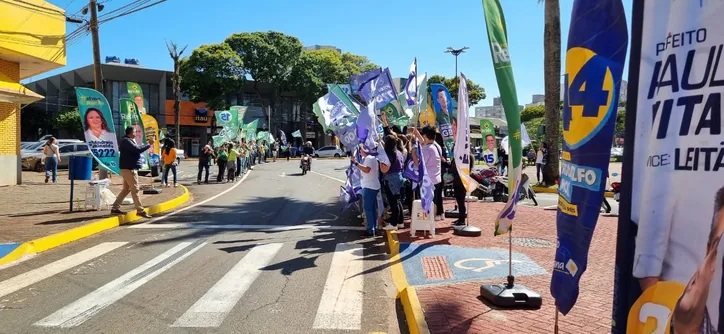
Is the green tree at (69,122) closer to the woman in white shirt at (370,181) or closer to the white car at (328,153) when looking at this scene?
the white car at (328,153)

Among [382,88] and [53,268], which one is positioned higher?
[382,88]

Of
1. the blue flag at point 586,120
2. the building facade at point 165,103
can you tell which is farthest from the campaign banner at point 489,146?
the building facade at point 165,103

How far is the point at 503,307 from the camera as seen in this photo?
4977 mm

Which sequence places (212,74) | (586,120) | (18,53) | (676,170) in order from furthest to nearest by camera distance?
(212,74), (18,53), (586,120), (676,170)

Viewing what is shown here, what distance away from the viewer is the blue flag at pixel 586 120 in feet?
8.62

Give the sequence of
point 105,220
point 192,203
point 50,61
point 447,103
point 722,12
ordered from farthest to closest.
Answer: point 50,61
point 192,203
point 447,103
point 105,220
point 722,12

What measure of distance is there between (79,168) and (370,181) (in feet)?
22.0

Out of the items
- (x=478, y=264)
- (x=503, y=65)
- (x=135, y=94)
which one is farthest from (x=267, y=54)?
(x=503, y=65)

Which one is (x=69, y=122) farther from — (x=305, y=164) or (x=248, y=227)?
(x=248, y=227)

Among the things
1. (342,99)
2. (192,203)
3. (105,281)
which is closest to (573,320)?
(105,281)

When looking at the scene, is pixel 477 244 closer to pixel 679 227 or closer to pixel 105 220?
pixel 679 227

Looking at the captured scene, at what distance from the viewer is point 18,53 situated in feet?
55.2

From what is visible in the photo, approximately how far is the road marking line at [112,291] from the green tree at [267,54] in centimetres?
4566

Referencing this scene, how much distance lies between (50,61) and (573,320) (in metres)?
20.4
